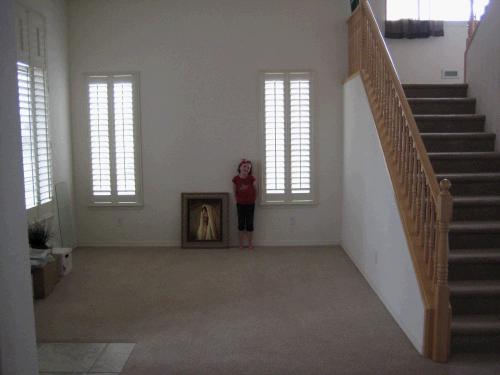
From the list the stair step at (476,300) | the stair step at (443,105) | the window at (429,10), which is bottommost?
the stair step at (476,300)

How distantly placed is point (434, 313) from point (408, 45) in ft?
16.2

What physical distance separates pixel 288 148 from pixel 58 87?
3.10 meters

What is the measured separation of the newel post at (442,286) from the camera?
11.3ft

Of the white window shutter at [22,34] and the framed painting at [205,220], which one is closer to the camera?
the white window shutter at [22,34]

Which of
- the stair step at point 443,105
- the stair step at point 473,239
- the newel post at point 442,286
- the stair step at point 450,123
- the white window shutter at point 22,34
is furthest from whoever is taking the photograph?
the stair step at point 443,105

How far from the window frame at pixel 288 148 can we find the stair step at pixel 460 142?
6.74 feet

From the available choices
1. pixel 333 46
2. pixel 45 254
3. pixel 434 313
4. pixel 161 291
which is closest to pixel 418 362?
pixel 434 313

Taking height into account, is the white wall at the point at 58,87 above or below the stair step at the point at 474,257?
above

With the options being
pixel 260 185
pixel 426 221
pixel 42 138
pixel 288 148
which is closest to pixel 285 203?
pixel 260 185

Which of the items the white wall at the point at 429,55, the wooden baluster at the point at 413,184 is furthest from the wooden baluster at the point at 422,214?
the white wall at the point at 429,55

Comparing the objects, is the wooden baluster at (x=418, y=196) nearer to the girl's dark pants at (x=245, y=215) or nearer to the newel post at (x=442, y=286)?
the newel post at (x=442, y=286)

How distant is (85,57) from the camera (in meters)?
7.05

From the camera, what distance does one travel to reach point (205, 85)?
7078 mm

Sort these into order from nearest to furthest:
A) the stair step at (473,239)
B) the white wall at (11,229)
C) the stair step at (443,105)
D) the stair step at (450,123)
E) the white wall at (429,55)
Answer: the white wall at (11,229) < the stair step at (473,239) < the stair step at (450,123) < the stair step at (443,105) < the white wall at (429,55)
